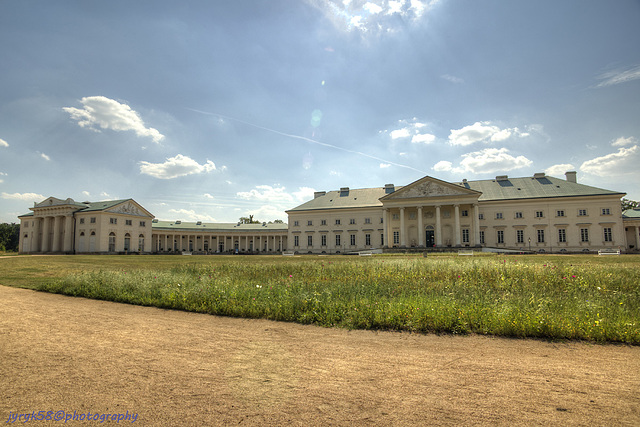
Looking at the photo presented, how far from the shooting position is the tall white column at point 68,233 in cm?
7619

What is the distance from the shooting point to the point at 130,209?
7994cm

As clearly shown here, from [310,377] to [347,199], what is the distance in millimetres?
74077

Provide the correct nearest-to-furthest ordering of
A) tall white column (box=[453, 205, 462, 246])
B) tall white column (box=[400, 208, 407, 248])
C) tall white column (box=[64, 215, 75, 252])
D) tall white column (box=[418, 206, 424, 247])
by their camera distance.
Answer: tall white column (box=[453, 205, 462, 246]) → tall white column (box=[400, 208, 407, 248]) → tall white column (box=[418, 206, 424, 247]) → tall white column (box=[64, 215, 75, 252])

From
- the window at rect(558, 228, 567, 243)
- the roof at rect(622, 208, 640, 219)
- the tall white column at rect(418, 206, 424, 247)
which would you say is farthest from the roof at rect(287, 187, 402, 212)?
the roof at rect(622, 208, 640, 219)

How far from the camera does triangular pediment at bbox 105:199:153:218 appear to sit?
7694 centimetres

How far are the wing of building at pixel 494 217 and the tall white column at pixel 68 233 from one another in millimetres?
60146

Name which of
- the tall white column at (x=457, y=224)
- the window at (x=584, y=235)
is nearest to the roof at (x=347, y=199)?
the tall white column at (x=457, y=224)

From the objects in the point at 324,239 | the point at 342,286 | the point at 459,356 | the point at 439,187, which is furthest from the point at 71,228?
the point at 459,356

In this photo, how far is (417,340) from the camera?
6402mm

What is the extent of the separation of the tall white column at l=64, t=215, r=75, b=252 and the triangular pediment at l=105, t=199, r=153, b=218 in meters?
11.1

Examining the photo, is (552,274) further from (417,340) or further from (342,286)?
(417,340)

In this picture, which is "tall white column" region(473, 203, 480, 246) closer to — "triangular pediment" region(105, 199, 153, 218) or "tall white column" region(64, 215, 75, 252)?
"triangular pediment" region(105, 199, 153, 218)

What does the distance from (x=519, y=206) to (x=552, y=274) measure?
57645 mm

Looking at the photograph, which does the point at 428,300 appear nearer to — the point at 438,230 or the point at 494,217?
the point at 438,230
